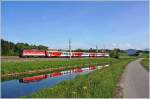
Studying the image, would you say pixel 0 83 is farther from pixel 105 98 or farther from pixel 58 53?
pixel 58 53

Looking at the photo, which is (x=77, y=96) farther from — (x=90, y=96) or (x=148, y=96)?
(x=148, y=96)

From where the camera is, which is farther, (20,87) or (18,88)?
(20,87)

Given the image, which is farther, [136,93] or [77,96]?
[136,93]

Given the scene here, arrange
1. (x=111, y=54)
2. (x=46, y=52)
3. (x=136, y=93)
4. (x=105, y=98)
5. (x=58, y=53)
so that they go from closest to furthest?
(x=105, y=98), (x=136, y=93), (x=46, y=52), (x=58, y=53), (x=111, y=54)

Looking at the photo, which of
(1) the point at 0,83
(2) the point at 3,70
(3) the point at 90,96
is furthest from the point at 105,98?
(2) the point at 3,70

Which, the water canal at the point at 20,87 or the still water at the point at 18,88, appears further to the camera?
the water canal at the point at 20,87

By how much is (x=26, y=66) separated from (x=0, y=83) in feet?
52.5

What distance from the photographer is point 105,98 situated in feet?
52.6

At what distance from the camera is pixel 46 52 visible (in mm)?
95375

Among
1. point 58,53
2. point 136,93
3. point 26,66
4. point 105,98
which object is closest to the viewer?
point 105,98

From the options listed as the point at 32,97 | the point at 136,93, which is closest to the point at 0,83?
the point at 32,97

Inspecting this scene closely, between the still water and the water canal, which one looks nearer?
the still water

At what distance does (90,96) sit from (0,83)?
16197 mm

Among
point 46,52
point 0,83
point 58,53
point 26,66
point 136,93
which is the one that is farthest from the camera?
point 58,53
